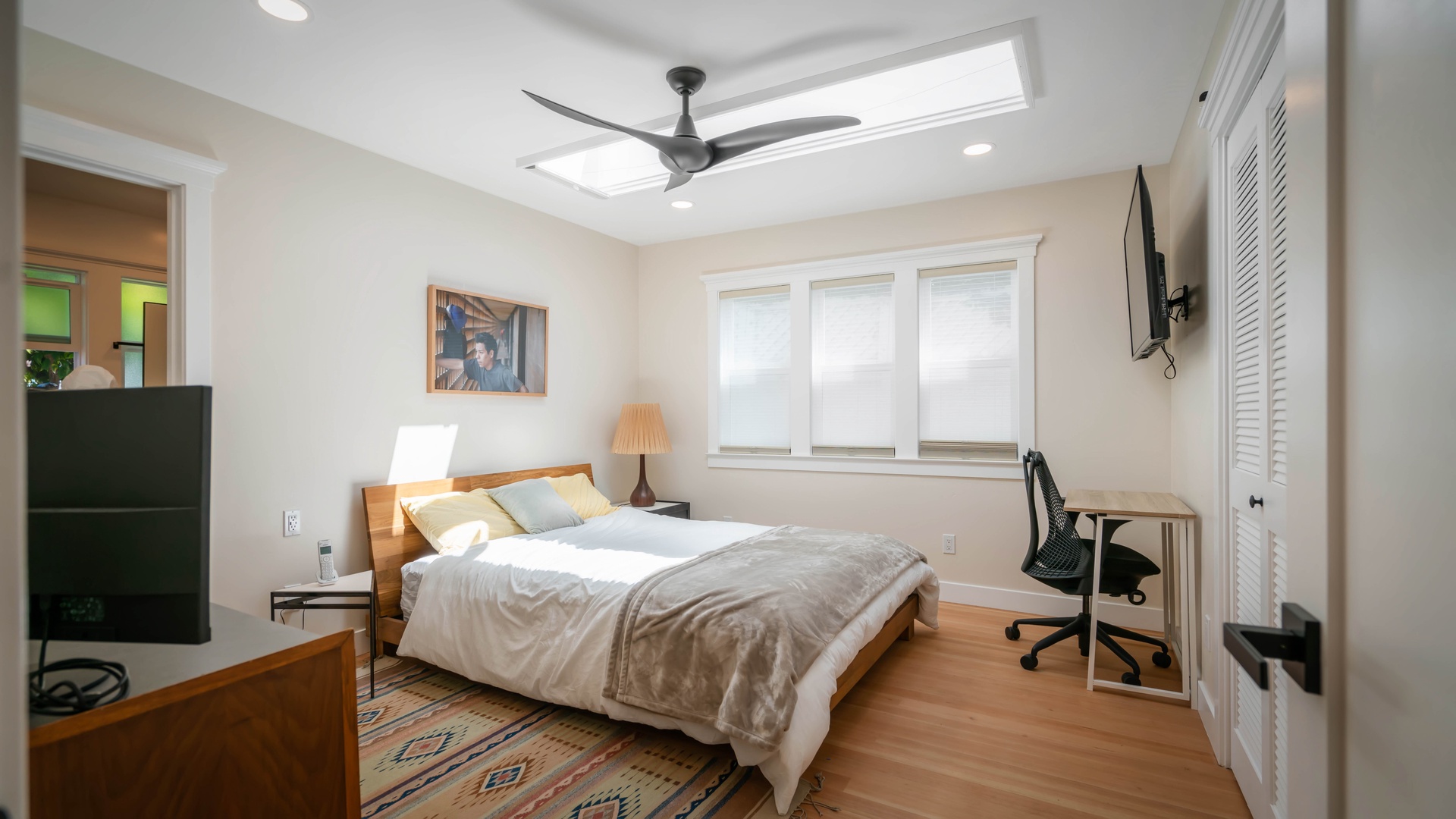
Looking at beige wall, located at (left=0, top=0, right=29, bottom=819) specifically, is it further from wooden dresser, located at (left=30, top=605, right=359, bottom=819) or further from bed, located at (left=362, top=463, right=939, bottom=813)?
bed, located at (left=362, top=463, right=939, bottom=813)

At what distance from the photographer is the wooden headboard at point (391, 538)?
11.0ft

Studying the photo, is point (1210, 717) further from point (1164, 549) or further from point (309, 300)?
point (309, 300)

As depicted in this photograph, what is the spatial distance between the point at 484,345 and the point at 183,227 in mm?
1573

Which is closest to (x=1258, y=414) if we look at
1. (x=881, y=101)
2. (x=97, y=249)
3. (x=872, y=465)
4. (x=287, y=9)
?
(x=881, y=101)

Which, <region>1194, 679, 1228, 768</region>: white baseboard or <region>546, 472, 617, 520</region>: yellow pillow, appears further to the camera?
<region>546, 472, 617, 520</region>: yellow pillow

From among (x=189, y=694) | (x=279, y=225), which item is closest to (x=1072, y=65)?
(x=189, y=694)

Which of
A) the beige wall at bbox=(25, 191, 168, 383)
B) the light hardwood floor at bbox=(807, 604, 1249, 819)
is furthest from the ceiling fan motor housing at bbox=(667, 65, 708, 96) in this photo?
the beige wall at bbox=(25, 191, 168, 383)

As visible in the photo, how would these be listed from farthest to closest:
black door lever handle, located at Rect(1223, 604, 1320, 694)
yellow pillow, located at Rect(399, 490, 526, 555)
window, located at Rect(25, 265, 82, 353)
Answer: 1. window, located at Rect(25, 265, 82, 353)
2. yellow pillow, located at Rect(399, 490, 526, 555)
3. black door lever handle, located at Rect(1223, 604, 1320, 694)

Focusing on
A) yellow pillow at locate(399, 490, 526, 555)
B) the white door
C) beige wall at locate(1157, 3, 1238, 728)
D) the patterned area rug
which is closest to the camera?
the white door

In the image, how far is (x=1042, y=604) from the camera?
3998mm

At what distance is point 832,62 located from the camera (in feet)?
8.79

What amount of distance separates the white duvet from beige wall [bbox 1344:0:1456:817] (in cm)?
166

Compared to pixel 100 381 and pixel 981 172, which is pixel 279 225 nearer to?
pixel 100 381

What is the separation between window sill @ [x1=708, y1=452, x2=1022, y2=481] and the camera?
13.6ft
